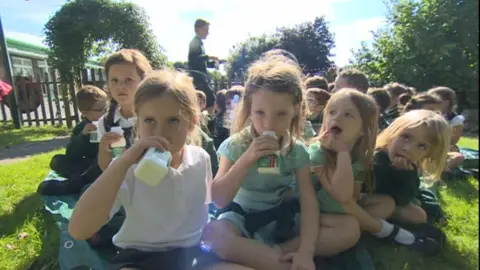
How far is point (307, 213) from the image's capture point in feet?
6.05

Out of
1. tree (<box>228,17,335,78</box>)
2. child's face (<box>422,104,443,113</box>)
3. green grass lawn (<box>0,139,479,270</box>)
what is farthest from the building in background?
tree (<box>228,17,335,78</box>)

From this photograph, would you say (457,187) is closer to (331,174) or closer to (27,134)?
(331,174)

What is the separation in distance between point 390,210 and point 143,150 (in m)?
1.71

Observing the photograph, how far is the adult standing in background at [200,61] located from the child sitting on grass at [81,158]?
2383 mm

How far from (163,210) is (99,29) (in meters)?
4.63

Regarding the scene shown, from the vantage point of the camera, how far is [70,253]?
204 centimetres

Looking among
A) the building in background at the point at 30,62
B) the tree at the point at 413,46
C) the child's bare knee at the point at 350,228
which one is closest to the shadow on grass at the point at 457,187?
the tree at the point at 413,46

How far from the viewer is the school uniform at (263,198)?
1877 millimetres

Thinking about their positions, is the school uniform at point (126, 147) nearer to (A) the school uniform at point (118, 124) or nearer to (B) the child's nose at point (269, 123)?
(A) the school uniform at point (118, 124)

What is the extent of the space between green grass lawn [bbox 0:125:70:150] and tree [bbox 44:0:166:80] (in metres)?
1.73

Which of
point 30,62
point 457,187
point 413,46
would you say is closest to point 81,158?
point 457,187

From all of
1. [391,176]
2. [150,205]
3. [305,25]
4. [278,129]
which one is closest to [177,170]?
[150,205]

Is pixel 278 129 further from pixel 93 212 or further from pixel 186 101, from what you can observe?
pixel 93 212

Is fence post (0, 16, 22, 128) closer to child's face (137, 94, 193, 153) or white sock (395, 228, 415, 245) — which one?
child's face (137, 94, 193, 153)
